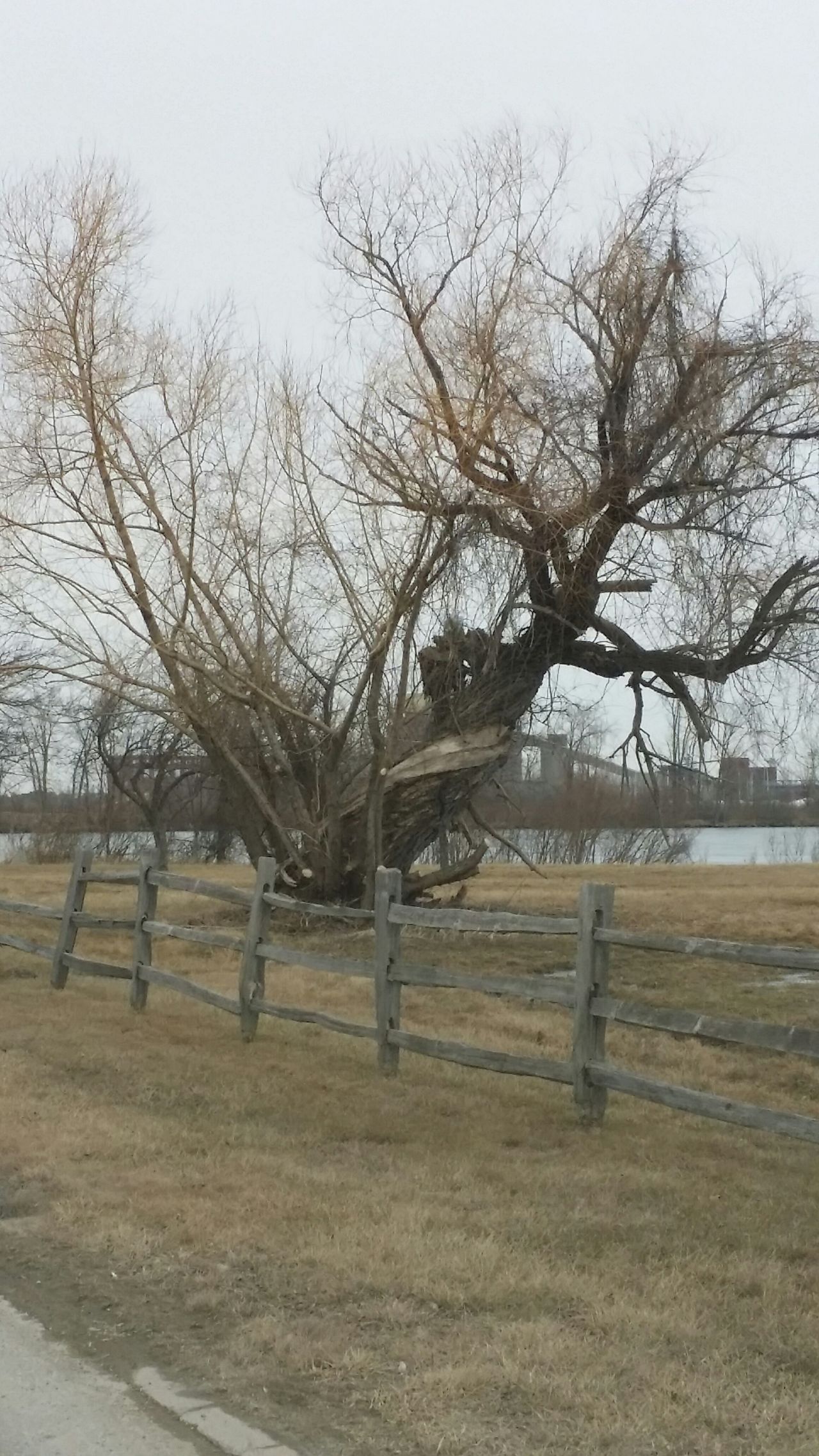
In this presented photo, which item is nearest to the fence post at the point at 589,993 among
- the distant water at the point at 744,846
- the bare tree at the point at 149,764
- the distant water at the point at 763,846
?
the bare tree at the point at 149,764

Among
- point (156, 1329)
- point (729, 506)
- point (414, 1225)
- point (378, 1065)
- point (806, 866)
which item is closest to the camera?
point (156, 1329)

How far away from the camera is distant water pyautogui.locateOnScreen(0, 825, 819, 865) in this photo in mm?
49594

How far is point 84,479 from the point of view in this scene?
1695 cm

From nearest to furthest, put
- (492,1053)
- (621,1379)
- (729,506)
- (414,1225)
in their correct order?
(621,1379)
(414,1225)
(492,1053)
(729,506)

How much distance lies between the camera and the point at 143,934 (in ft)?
39.7

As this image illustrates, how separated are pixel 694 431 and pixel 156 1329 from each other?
12823 mm

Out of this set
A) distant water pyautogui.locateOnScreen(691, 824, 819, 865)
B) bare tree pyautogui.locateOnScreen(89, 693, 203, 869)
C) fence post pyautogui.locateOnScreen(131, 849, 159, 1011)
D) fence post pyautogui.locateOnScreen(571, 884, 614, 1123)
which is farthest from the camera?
distant water pyautogui.locateOnScreen(691, 824, 819, 865)

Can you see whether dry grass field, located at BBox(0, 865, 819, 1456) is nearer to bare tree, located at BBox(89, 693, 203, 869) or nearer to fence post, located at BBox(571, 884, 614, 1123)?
fence post, located at BBox(571, 884, 614, 1123)

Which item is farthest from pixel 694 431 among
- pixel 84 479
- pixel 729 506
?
pixel 84 479

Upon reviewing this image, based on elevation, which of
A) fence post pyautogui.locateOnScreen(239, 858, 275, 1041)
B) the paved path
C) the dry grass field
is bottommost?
the paved path

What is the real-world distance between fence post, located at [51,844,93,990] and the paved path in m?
9.01

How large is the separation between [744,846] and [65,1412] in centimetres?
6620

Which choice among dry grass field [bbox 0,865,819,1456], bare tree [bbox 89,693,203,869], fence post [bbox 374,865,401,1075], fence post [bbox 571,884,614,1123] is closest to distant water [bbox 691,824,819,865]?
bare tree [bbox 89,693,203,869]

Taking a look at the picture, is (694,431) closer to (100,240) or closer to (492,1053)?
(100,240)
